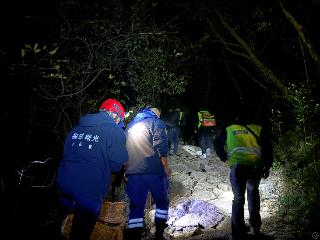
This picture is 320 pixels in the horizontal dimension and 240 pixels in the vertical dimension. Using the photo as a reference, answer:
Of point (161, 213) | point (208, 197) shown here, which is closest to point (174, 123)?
point (208, 197)

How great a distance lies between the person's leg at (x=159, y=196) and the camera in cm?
536

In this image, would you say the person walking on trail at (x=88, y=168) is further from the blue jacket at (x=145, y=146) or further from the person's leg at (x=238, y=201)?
the person's leg at (x=238, y=201)

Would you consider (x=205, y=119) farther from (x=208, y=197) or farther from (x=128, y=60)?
(x=128, y=60)

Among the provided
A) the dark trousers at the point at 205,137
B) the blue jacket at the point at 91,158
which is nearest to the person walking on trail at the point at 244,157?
the blue jacket at the point at 91,158

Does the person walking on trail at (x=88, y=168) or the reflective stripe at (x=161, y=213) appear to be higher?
the person walking on trail at (x=88, y=168)

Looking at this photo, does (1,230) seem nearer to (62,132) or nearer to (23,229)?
(23,229)

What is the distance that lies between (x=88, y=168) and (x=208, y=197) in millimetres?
5484

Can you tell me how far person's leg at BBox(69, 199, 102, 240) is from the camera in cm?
396

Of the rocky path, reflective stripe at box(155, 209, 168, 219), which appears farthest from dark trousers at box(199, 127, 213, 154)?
reflective stripe at box(155, 209, 168, 219)

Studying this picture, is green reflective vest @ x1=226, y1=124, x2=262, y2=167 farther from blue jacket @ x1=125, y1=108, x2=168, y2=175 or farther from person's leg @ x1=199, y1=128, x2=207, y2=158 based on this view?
person's leg @ x1=199, y1=128, x2=207, y2=158

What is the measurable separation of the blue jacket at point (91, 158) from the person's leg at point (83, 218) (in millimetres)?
82

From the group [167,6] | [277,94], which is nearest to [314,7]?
[277,94]

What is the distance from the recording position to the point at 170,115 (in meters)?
14.5

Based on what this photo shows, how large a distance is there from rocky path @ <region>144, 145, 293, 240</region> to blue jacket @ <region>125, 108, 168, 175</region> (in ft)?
5.61
